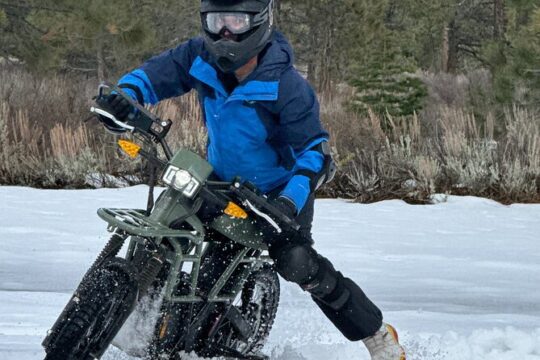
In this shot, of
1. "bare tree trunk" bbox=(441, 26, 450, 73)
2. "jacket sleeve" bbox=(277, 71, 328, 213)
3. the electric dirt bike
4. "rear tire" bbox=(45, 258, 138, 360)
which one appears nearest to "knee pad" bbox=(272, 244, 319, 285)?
the electric dirt bike

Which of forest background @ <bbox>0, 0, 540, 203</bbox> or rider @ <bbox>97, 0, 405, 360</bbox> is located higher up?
rider @ <bbox>97, 0, 405, 360</bbox>

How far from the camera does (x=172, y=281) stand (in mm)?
3373

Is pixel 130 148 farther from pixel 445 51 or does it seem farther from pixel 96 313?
pixel 445 51

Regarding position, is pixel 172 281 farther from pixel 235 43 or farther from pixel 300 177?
pixel 235 43

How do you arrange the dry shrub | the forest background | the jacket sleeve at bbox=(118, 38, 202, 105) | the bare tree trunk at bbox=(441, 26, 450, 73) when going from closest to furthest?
the jacket sleeve at bbox=(118, 38, 202, 105) → the dry shrub → the forest background → the bare tree trunk at bbox=(441, 26, 450, 73)

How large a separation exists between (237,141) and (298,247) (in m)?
0.46

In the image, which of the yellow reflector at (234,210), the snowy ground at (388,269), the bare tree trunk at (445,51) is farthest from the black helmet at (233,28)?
the bare tree trunk at (445,51)

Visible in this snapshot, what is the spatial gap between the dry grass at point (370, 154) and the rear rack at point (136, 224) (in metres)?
7.13

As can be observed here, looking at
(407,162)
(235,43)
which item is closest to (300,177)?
(235,43)

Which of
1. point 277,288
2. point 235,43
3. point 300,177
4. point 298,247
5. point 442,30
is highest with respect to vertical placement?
point 235,43

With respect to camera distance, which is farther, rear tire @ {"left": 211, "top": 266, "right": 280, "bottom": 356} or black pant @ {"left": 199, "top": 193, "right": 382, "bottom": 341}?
rear tire @ {"left": 211, "top": 266, "right": 280, "bottom": 356}

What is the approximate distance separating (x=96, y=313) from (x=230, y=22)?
1.19 metres

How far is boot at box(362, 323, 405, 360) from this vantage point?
159 inches

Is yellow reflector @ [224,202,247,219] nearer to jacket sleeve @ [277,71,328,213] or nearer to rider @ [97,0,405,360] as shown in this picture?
rider @ [97,0,405,360]
